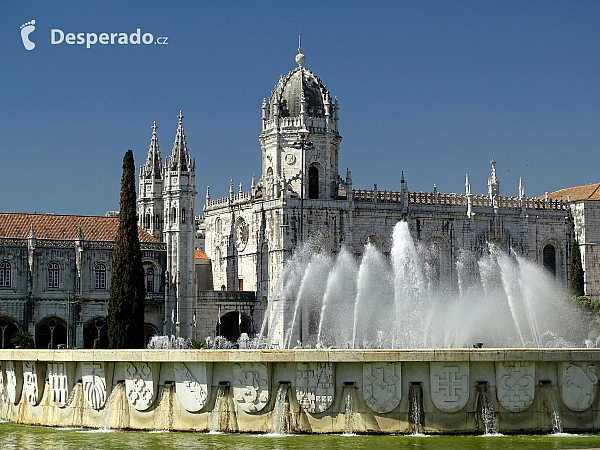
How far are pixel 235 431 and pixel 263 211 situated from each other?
135 feet

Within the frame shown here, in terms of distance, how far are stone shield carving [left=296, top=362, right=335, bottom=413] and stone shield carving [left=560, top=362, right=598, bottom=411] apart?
17.8 feet

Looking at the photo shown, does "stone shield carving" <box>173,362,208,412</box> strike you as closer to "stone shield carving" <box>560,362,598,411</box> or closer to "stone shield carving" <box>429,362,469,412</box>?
"stone shield carving" <box>429,362,469,412</box>

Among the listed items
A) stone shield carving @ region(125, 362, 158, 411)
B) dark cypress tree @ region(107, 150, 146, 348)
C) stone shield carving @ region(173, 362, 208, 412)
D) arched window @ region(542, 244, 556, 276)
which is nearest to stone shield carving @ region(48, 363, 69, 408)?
stone shield carving @ region(125, 362, 158, 411)

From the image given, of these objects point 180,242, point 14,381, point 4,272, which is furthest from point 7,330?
point 14,381

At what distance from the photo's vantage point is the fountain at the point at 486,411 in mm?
24906

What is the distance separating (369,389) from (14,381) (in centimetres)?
1008

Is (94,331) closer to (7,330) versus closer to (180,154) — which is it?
(7,330)

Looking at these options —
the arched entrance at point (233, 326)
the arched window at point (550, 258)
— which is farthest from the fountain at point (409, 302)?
the arched window at point (550, 258)

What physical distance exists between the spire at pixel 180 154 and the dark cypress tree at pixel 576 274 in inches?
984

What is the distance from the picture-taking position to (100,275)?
2419 inches

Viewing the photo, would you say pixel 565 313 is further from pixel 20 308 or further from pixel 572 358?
pixel 572 358

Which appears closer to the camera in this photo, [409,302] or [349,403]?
[349,403]

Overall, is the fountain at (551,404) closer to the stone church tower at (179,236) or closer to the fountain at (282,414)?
the fountain at (282,414)

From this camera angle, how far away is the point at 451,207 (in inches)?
2771
